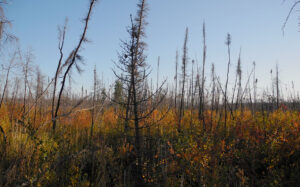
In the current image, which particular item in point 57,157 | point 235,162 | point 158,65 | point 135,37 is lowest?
point 235,162

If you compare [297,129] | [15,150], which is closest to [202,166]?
[297,129]

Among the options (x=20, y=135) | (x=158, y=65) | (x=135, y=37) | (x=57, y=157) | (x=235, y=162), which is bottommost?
(x=235, y=162)

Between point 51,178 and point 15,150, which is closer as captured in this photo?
point 51,178

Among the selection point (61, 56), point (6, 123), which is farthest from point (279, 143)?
point (6, 123)

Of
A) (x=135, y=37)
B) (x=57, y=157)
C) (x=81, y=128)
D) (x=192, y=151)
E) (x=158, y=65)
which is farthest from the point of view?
(x=158, y=65)

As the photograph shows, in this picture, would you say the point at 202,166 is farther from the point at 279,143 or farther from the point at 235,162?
the point at 279,143

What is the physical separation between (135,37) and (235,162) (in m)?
3.37

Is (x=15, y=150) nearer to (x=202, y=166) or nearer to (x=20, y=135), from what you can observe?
(x=20, y=135)

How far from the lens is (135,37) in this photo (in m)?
3.09

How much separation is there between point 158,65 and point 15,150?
6.04 meters

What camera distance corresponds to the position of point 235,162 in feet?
12.4

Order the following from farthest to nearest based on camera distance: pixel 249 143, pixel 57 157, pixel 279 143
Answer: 1. pixel 249 143
2. pixel 279 143
3. pixel 57 157

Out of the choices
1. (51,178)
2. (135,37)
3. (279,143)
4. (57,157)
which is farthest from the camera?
(279,143)

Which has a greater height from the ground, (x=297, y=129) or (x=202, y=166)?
(x=297, y=129)
